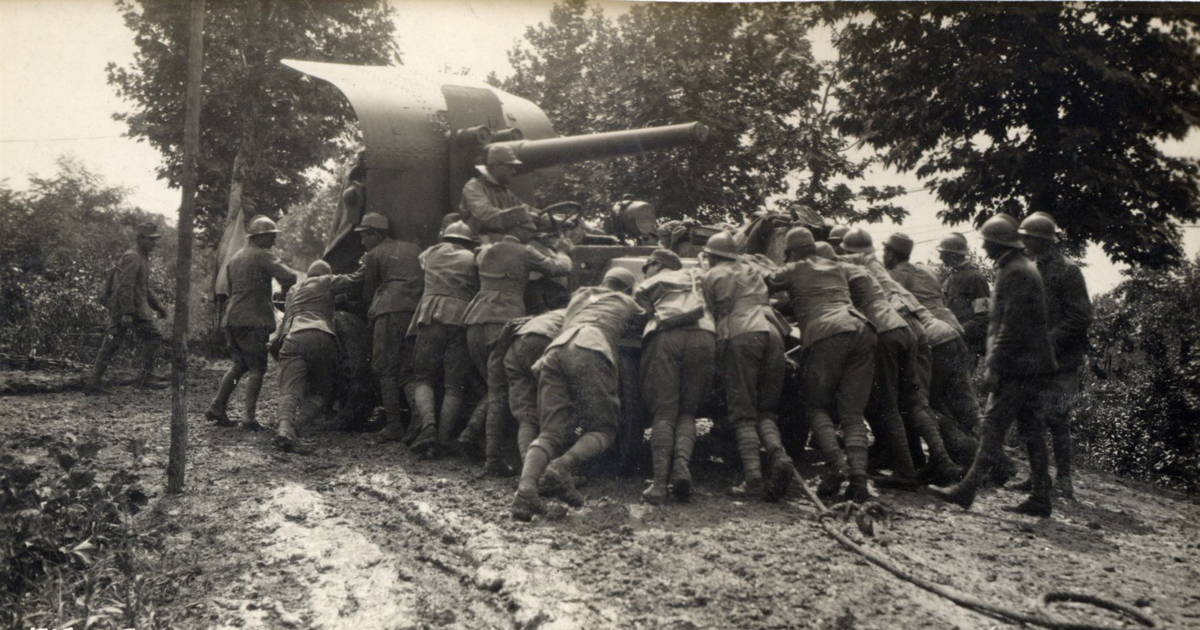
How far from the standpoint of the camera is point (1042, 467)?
5.27 m

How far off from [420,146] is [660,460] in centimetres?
459

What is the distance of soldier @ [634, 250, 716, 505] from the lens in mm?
5469

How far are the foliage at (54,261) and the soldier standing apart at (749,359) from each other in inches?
232

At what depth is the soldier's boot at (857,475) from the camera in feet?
17.4

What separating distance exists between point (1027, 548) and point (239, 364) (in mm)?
6735

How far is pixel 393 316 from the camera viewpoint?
299 inches

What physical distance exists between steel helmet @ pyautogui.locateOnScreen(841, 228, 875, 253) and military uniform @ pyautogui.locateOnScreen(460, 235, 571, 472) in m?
2.44

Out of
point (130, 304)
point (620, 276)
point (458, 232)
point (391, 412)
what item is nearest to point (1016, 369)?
point (620, 276)

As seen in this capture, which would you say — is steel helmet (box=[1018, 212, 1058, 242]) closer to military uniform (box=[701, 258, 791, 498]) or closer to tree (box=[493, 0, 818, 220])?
military uniform (box=[701, 258, 791, 498])

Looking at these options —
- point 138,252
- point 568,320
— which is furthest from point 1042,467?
→ point 138,252

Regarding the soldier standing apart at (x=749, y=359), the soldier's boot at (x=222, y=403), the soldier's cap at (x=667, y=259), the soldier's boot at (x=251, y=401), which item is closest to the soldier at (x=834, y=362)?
the soldier standing apart at (x=749, y=359)

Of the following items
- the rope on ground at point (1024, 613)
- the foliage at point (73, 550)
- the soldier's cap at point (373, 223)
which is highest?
the soldier's cap at point (373, 223)

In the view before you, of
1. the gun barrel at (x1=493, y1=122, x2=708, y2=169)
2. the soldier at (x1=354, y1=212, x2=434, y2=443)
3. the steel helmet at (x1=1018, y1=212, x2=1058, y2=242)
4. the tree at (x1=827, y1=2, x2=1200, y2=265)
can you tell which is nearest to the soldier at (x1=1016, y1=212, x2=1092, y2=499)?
the steel helmet at (x1=1018, y1=212, x2=1058, y2=242)

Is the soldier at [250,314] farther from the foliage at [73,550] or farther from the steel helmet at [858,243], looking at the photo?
the steel helmet at [858,243]
